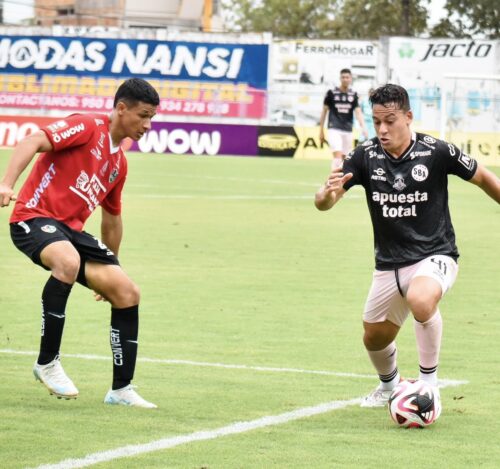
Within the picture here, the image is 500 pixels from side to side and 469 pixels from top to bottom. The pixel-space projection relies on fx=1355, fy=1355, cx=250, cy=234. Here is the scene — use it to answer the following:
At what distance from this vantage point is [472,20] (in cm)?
7344

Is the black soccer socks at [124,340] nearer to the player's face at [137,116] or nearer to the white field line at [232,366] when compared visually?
the player's face at [137,116]

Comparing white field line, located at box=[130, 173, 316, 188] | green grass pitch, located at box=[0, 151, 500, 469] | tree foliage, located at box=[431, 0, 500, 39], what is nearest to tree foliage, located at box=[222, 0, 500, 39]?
tree foliage, located at box=[431, 0, 500, 39]

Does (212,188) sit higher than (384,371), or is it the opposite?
(384,371)

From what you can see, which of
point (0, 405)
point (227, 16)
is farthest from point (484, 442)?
point (227, 16)

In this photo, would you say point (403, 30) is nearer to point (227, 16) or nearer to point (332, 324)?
point (227, 16)

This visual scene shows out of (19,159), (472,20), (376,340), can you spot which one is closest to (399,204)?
(376,340)

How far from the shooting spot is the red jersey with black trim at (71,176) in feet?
25.8

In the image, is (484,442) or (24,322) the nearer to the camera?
(484,442)

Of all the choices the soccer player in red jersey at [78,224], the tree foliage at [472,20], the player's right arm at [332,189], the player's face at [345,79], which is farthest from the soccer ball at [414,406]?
the tree foliage at [472,20]

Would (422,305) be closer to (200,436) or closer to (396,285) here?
(396,285)

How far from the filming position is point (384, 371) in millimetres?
8047

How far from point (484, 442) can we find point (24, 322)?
510 cm

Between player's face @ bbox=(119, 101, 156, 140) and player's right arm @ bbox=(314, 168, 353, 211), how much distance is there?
108cm

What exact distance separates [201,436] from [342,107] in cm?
2289
